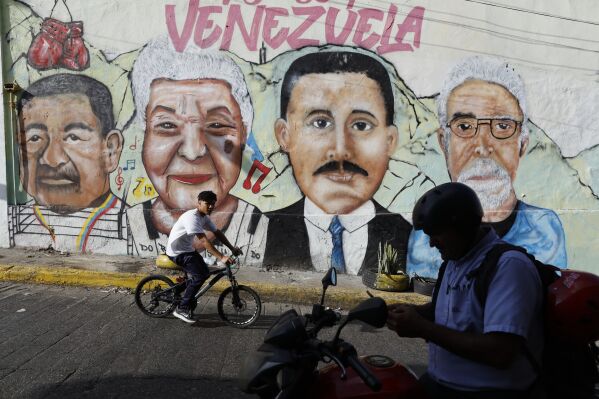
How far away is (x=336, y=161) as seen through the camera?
24.1ft

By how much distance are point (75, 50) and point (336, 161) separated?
15.8 feet

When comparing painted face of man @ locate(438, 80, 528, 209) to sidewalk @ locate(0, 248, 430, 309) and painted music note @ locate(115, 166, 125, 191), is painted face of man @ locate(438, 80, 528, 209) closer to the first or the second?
sidewalk @ locate(0, 248, 430, 309)

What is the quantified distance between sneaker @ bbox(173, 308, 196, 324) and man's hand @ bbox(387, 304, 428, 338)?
12.5 ft

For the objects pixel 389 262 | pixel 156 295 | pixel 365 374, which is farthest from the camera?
pixel 389 262

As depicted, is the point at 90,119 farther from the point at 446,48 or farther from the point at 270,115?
the point at 446,48

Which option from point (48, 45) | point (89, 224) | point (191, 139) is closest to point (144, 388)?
point (191, 139)

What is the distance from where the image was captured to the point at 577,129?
287 inches

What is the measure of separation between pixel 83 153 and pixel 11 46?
7.31ft

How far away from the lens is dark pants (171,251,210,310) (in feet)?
17.0

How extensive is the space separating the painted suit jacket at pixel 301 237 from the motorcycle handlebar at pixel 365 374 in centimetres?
583

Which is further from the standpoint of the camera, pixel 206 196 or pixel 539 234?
pixel 539 234

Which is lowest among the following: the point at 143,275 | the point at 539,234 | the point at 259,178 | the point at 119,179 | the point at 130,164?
the point at 143,275

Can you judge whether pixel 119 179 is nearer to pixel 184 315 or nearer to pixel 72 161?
pixel 72 161

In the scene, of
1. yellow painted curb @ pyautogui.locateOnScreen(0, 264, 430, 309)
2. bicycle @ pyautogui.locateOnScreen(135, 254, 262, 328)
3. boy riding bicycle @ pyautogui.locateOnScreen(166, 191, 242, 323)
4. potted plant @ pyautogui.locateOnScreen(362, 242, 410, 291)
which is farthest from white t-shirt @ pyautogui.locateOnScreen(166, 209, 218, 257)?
potted plant @ pyautogui.locateOnScreen(362, 242, 410, 291)
